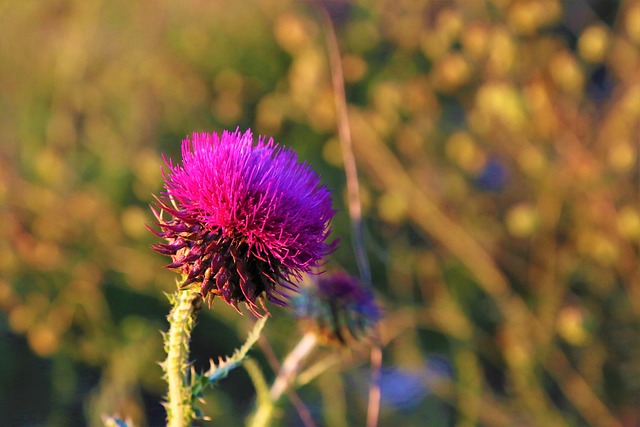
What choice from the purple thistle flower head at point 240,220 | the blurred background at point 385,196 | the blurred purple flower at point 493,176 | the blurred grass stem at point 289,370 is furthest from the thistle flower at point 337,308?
the blurred purple flower at point 493,176

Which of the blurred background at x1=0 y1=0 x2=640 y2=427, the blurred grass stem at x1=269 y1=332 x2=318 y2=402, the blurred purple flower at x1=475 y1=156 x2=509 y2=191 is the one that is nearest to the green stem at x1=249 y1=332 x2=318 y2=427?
the blurred grass stem at x1=269 y1=332 x2=318 y2=402

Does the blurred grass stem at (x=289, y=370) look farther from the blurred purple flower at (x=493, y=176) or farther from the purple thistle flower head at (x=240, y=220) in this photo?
the blurred purple flower at (x=493, y=176)

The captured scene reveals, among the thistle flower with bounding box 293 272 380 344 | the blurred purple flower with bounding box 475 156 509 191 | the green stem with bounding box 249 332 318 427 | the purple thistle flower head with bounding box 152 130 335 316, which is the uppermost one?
the blurred purple flower with bounding box 475 156 509 191

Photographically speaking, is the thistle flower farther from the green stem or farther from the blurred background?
the blurred background

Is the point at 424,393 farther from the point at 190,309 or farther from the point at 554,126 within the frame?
the point at 190,309

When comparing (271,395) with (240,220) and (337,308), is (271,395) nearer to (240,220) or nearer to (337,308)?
(337,308)

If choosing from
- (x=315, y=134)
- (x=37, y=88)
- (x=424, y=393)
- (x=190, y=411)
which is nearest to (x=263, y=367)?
(x=424, y=393)
